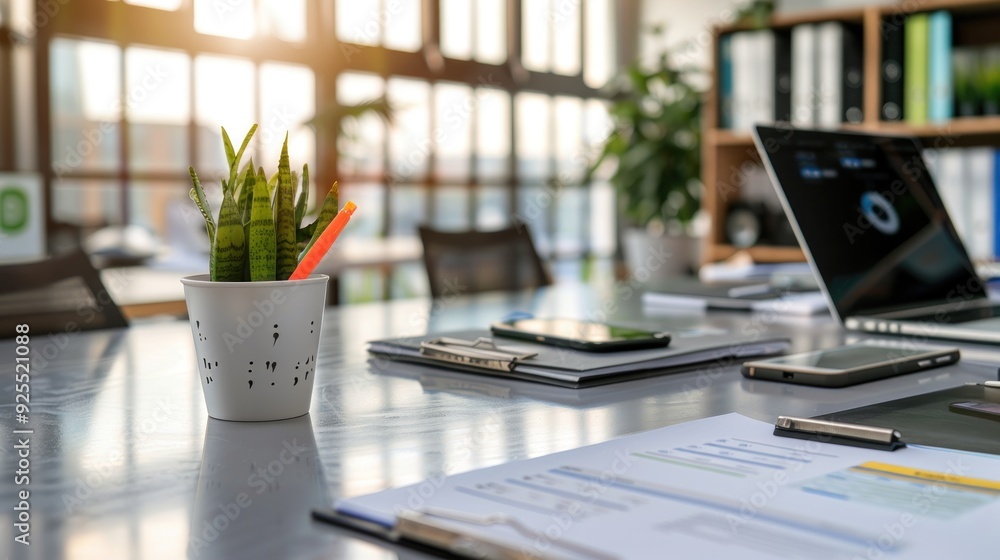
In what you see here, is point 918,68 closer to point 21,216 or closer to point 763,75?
point 763,75

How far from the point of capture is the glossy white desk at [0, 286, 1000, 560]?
50 cm

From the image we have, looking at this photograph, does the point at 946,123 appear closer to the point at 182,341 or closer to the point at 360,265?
the point at 360,265

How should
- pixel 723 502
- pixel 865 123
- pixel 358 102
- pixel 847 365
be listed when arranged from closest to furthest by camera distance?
1. pixel 723 502
2. pixel 847 365
3. pixel 865 123
4. pixel 358 102

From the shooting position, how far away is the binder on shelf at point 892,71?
3189 millimetres

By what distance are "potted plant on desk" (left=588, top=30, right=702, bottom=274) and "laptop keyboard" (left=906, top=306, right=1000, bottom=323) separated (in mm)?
2785

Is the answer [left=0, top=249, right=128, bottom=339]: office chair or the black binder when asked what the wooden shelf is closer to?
the black binder

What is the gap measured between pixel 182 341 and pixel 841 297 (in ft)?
2.80

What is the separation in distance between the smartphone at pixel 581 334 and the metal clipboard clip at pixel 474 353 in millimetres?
61

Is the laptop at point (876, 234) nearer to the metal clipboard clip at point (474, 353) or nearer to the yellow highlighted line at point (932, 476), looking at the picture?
the metal clipboard clip at point (474, 353)

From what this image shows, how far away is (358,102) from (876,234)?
277cm

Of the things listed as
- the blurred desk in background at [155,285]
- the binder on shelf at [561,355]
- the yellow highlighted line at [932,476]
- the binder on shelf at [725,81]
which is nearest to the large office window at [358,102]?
the blurred desk in background at [155,285]

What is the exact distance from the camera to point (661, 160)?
426 cm

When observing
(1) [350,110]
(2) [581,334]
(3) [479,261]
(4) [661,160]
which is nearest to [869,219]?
(2) [581,334]

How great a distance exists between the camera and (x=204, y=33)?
136 inches
